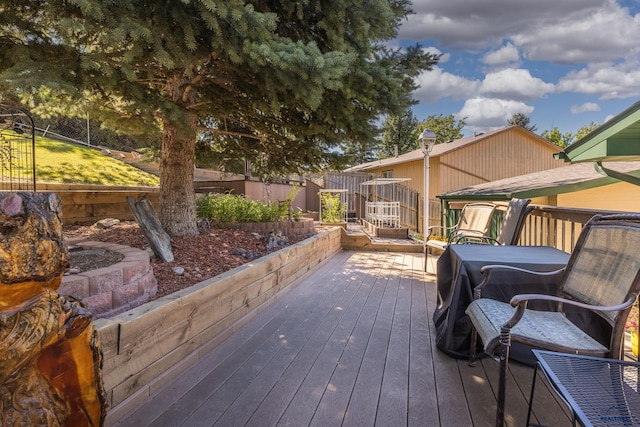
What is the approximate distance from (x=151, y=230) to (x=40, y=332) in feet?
8.68

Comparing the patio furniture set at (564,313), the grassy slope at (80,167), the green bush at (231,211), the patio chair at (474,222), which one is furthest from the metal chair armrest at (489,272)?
the grassy slope at (80,167)

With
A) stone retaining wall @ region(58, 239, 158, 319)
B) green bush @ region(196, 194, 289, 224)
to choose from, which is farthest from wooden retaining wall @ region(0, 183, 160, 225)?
stone retaining wall @ region(58, 239, 158, 319)

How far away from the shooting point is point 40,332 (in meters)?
0.90

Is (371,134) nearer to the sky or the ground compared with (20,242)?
nearer to the sky

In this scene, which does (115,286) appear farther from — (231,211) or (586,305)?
(231,211)

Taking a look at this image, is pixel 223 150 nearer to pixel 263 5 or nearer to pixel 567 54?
pixel 263 5

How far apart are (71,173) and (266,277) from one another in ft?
21.3

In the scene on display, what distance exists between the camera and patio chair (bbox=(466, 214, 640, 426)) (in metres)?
1.45

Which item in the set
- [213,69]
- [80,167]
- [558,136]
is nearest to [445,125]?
[558,136]

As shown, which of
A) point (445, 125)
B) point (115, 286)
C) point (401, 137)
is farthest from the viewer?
point (445, 125)

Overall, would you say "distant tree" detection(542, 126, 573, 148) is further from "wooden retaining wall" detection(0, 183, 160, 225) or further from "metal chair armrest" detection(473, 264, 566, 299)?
"metal chair armrest" detection(473, 264, 566, 299)

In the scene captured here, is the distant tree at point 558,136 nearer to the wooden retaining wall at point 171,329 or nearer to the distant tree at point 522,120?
the distant tree at point 522,120

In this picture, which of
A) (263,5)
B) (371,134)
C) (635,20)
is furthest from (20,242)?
(635,20)

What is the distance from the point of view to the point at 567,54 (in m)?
16.2
